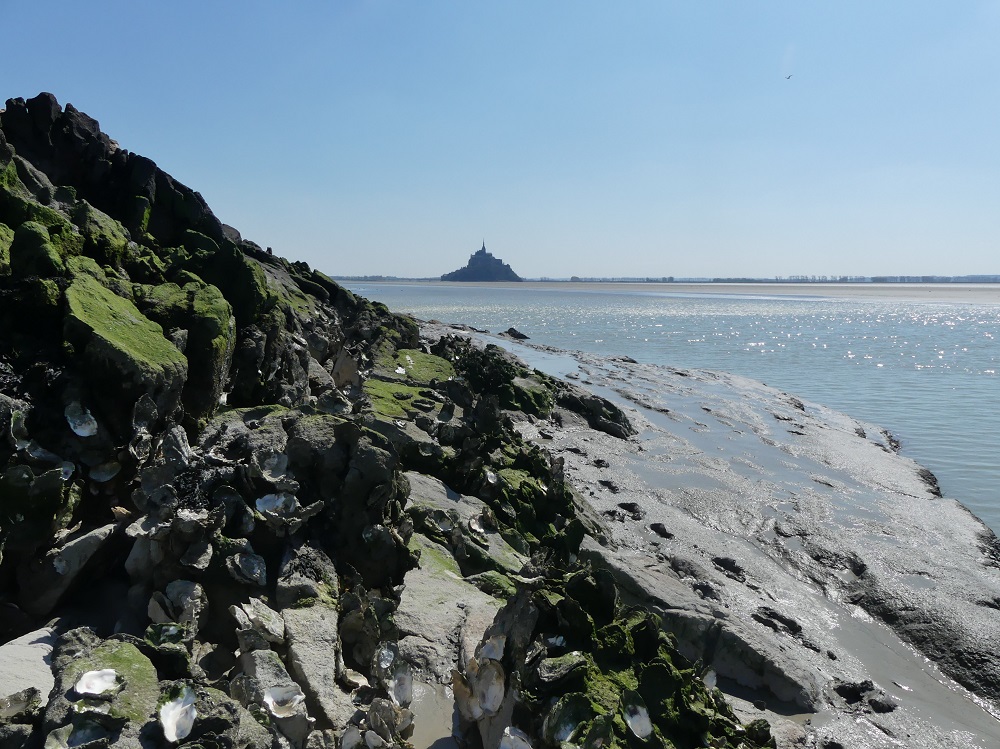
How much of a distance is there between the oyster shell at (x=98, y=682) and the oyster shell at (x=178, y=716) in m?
0.35

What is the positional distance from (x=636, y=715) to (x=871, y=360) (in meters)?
46.1

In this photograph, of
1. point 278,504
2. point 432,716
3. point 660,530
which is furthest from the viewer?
point 660,530

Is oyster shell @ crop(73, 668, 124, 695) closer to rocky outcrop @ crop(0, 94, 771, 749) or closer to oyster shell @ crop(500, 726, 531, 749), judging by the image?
rocky outcrop @ crop(0, 94, 771, 749)

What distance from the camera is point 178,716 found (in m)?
3.96

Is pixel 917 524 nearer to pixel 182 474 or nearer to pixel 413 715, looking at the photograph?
pixel 413 715

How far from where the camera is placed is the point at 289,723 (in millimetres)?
4488

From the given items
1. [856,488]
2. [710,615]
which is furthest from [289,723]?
[856,488]

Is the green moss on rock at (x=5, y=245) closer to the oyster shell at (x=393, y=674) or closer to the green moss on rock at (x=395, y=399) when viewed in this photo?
Answer: the oyster shell at (x=393, y=674)

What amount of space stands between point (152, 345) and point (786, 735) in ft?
26.0

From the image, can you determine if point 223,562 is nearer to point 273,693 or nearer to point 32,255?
point 273,693

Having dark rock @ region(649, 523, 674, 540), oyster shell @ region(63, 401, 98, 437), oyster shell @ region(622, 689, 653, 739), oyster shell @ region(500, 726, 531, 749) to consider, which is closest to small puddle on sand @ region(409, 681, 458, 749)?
oyster shell @ region(500, 726, 531, 749)

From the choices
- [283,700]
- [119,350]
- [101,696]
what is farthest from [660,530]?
[101,696]

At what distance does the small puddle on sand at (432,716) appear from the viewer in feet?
17.1

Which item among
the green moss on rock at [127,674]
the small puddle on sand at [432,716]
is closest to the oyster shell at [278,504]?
the green moss on rock at [127,674]
